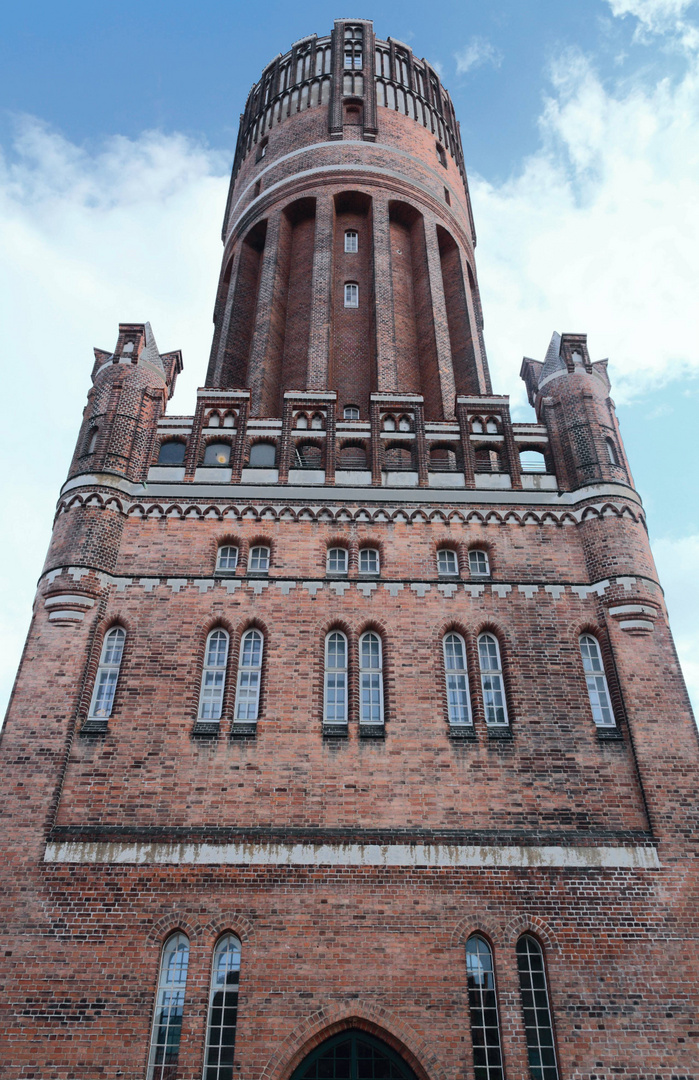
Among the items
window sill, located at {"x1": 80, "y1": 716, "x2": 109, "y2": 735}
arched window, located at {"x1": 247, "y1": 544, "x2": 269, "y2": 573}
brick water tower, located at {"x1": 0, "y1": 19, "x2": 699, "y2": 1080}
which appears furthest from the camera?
arched window, located at {"x1": 247, "y1": 544, "x2": 269, "y2": 573}

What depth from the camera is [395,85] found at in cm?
3234

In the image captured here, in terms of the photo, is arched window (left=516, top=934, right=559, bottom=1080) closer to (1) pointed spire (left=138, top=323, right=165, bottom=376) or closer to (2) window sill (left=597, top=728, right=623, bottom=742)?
(2) window sill (left=597, top=728, right=623, bottom=742)

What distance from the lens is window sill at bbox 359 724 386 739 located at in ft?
50.2

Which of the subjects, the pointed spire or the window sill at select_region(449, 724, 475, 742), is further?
the pointed spire

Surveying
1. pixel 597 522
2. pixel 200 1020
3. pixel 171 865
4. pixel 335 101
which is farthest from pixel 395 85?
pixel 200 1020

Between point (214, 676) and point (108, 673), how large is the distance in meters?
2.09

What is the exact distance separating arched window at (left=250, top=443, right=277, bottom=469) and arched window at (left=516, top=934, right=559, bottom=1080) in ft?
36.9

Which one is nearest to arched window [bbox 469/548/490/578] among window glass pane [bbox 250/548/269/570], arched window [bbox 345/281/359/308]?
window glass pane [bbox 250/548/269/570]

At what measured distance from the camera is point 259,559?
1775 centimetres

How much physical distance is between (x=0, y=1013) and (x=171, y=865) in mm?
3218

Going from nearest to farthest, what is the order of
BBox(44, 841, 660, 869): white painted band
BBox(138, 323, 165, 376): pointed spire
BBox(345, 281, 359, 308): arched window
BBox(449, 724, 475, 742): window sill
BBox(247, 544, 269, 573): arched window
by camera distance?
BBox(44, 841, 660, 869): white painted band, BBox(449, 724, 475, 742): window sill, BBox(247, 544, 269, 573): arched window, BBox(138, 323, 165, 376): pointed spire, BBox(345, 281, 359, 308): arched window

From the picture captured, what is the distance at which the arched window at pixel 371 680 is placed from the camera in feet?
51.9

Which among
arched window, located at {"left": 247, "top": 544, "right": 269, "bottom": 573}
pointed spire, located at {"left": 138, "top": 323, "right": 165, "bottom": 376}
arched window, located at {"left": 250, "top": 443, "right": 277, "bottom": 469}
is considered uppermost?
pointed spire, located at {"left": 138, "top": 323, "right": 165, "bottom": 376}

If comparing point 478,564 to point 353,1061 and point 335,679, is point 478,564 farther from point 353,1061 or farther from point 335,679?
point 353,1061
